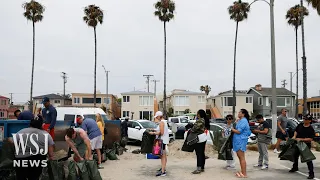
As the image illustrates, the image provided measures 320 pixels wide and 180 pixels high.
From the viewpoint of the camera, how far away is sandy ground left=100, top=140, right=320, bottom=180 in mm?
Answer: 9297

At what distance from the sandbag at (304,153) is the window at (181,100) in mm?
52409

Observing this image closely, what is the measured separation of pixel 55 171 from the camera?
275 inches

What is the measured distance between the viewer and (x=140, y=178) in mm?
9195

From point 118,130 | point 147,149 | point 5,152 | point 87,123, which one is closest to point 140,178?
point 147,149

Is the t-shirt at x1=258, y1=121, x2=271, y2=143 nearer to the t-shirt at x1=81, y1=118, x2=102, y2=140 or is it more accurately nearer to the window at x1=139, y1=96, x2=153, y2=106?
the t-shirt at x1=81, y1=118, x2=102, y2=140

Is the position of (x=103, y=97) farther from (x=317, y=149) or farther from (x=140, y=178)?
(x=140, y=178)

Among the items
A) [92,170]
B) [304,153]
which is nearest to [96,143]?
[92,170]

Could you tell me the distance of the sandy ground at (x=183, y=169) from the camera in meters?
9.30

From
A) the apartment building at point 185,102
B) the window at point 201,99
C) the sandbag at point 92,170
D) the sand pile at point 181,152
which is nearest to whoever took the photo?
the sandbag at point 92,170

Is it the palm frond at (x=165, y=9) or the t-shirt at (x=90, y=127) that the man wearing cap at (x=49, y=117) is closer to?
the t-shirt at (x=90, y=127)

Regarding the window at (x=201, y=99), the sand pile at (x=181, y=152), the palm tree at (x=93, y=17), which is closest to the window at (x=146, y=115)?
the window at (x=201, y=99)

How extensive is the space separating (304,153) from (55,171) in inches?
239

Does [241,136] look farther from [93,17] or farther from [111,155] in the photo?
[93,17]

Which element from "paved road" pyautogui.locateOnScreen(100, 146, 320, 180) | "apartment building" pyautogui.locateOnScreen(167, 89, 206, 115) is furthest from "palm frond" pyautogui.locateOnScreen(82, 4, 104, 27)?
"paved road" pyautogui.locateOnScreen(100, 146, 320, 180)
